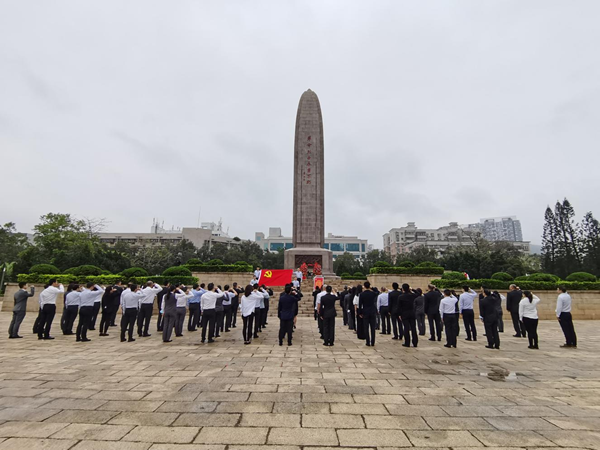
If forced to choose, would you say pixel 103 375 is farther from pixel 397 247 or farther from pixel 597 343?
pixel 397 247

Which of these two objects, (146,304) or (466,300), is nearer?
(466,300)

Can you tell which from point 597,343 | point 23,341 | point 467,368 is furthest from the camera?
point 597,343

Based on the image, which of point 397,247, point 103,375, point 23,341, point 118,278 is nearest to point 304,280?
point 118,278

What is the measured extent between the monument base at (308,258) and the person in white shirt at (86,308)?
17.9 meters

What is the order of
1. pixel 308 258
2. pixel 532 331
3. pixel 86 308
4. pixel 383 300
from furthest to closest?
pixel 308 258 → pixel 383 300 → pixel 86 308 → pixel 532 331

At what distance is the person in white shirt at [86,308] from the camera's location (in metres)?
9.16

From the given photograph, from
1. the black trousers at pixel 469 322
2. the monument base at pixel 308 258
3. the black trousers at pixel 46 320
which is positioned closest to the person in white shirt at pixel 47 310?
the black trousers at pixel 46 320

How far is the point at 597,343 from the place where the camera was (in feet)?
32.1

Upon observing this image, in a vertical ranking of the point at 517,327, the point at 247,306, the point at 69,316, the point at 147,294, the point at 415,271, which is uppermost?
the point at 415,271

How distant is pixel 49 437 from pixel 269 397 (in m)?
2.53

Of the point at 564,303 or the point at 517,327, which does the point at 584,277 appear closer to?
the point at 517,327

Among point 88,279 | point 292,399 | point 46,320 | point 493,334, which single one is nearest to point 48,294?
point 46,320

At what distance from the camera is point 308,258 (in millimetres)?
27453

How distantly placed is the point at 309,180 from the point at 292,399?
87.5ft
